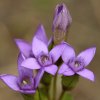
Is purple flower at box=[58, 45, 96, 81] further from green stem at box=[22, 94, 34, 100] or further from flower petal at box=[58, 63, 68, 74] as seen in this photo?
green stem at box=[22, 94, 34, 100]

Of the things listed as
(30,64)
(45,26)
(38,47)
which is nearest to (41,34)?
(38,47)

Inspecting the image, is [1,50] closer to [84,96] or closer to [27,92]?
[84,96]

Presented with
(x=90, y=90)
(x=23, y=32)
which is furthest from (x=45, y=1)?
(x=90, y=90)

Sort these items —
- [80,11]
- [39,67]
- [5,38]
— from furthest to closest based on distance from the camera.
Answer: [80,11] < [5,38] < [39,67]

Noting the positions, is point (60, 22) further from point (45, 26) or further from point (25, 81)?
point (45, 26)

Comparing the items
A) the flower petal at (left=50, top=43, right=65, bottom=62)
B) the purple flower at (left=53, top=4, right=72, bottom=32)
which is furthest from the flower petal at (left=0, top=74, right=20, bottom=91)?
the purple flower at (left=53, top=4, right=72, bottom=32)

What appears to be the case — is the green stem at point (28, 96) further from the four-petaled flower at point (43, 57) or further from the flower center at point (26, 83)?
the four-petaled flower at point (43, 57)

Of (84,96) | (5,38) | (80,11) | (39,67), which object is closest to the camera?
(39,67)
